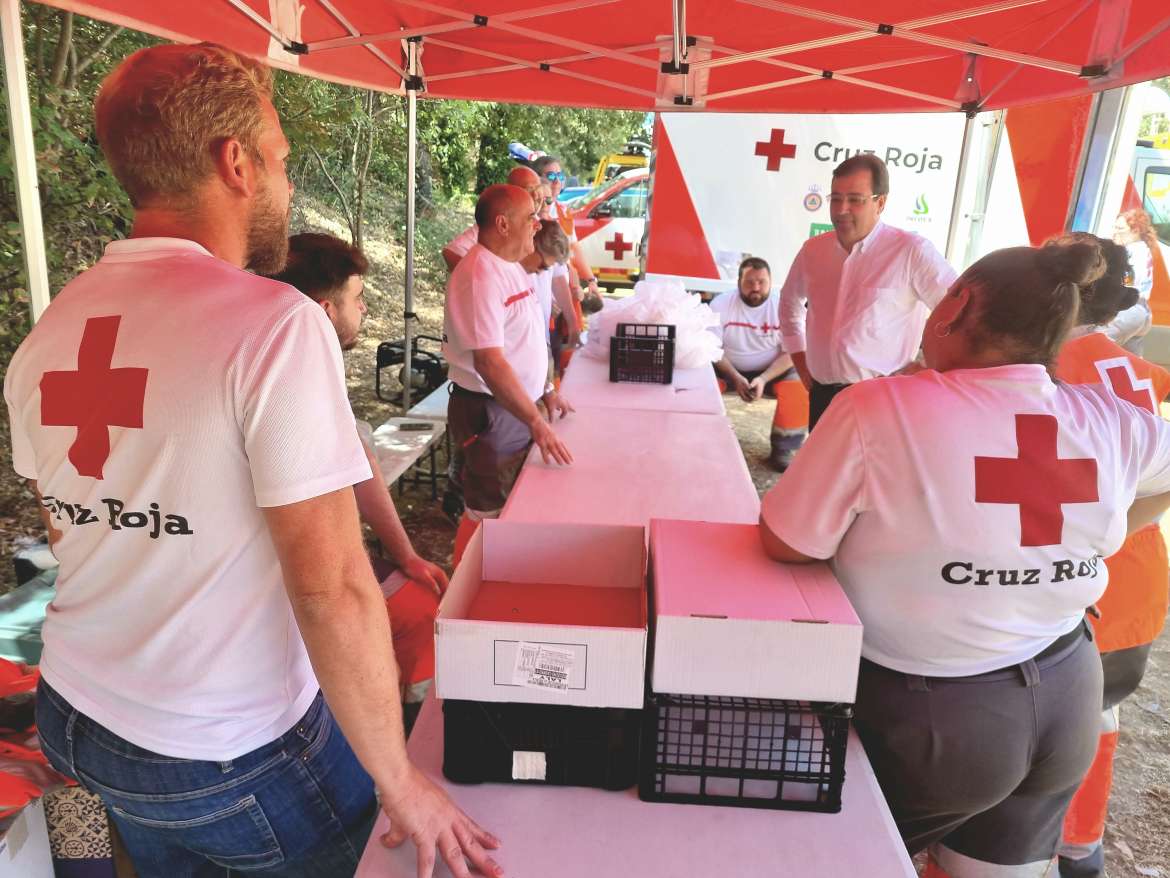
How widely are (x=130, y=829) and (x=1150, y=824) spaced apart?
234 centimetres

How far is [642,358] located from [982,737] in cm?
232

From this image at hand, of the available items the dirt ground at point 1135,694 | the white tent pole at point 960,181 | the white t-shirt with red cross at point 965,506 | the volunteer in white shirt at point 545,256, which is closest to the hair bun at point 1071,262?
the white t-shirt with red cross at point 965,506

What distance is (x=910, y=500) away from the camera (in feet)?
3.45

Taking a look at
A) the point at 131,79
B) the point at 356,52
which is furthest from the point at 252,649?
the point at 356,52

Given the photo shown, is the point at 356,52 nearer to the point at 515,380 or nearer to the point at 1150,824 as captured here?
the point at 515,380

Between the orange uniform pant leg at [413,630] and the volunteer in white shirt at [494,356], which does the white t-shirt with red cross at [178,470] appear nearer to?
the orange uniform pant leg at [413,630]

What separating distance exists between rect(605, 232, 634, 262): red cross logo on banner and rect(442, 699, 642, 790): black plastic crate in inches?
362

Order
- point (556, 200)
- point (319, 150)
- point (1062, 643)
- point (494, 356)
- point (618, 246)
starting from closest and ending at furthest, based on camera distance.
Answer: point (1062, 643) < point (494, 356) < point (556, 200) < point (319, 150) < point (618, 246)

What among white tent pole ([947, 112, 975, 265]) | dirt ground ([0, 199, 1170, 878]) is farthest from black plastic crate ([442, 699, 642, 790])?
white tent pole ([947, 112, 975, 265])

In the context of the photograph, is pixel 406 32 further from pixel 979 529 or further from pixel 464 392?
pixel 979 529

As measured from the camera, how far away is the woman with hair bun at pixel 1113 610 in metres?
1.60


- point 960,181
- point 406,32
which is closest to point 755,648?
point 406,32

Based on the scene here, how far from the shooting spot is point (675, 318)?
11.2 feet

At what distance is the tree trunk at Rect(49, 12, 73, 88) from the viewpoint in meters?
4.36
